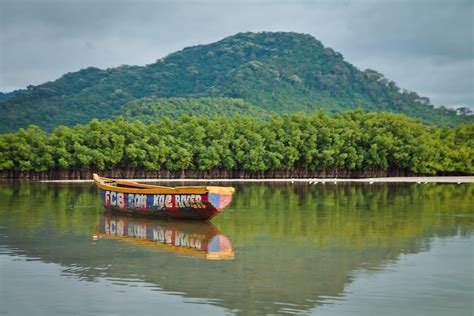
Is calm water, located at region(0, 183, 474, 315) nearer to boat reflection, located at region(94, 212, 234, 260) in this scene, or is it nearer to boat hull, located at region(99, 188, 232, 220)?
boat reflection, located at region(94, 212, 234, 260)

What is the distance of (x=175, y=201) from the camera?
24.0 meters

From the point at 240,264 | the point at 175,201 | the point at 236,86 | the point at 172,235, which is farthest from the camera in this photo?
the point at 236,86

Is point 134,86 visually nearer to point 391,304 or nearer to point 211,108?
point 211,108

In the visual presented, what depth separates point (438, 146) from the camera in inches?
2842

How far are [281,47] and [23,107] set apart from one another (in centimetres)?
7379

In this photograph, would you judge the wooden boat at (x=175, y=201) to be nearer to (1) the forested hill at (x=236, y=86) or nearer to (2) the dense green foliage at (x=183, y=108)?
(2) the dense green foliage at (x=183, y=108)

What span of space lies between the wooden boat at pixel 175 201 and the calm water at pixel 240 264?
52cm

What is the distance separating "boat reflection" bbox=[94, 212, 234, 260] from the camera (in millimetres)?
17906

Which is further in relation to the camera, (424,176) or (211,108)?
(211,108)

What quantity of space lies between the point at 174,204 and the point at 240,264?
8.62 meters

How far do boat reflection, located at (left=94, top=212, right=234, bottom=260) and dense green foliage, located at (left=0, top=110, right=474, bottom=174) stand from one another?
1443 inches

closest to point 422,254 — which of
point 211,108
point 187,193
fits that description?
A: point 187,193

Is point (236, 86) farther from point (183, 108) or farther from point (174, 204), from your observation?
point (174, 204)

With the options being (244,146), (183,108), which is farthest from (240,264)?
(183,108)
